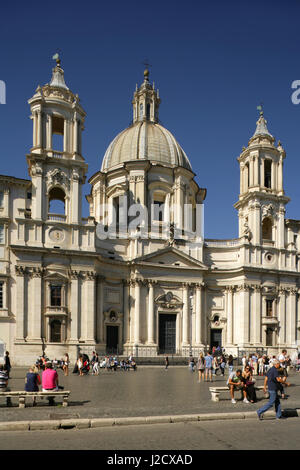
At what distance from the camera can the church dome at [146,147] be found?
5725 cm

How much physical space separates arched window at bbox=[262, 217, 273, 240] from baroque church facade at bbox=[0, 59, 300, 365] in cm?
14

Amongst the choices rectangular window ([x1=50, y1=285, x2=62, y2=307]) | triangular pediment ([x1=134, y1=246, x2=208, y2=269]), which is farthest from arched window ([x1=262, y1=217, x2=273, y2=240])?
rectangular window ([x1=50, y1=285, x2=62, y2=307])

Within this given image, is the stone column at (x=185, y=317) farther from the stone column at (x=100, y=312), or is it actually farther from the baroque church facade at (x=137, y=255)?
the stone column at (x=100, y=312)

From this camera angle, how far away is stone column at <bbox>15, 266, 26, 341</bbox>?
42156 mm

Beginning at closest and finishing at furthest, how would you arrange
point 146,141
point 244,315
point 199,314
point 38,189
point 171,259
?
point 38,189 < point 171,259 < point 199,314 < point 244,315 < point 146,141

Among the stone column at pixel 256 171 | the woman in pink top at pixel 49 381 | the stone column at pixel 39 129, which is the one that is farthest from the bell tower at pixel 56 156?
the woman in pink top at pixel 49 381

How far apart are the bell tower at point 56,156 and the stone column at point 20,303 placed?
5102 mm

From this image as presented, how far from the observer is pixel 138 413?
15617 mm

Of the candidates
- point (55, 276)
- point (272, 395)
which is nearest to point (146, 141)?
point (55, 276)

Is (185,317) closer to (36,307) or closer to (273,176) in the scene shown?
(36,307)

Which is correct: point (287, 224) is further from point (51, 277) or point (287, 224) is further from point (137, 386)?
point (137, 386)

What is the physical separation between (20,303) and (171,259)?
16383 millimetres

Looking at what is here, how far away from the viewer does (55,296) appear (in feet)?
145
